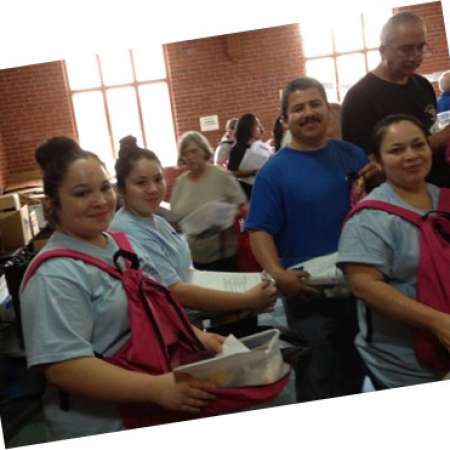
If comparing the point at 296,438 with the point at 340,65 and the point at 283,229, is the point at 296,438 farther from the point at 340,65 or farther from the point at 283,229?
the point at 340,65

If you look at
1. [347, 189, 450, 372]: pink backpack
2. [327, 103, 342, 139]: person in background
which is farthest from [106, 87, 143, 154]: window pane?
[347, 189, 450, 372]: pink backpack

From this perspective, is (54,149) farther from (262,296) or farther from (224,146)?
(262,296)

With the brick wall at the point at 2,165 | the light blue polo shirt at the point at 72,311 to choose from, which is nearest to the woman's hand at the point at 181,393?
the light blue polo shirt at the point at 72,311

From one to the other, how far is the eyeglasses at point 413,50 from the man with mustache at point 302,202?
23 cm

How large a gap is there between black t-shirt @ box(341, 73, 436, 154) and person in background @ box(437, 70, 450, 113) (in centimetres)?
2

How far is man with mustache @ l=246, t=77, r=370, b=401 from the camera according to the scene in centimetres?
127

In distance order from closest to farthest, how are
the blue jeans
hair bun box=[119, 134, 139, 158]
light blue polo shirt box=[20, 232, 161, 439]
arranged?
light blue polo shirt box=[20, 232, 161, 439]
hair bun box=[119, 134, 139, 158]
the blue jeans

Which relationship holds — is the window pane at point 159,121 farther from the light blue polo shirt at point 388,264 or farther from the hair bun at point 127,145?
the light blue polo shirt at point 388,264

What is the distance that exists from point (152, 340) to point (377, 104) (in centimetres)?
74

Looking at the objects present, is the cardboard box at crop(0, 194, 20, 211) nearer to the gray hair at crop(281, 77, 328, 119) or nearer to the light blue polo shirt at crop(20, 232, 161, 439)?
the light blue polo shirt at crop(20, 232, 161, 439)

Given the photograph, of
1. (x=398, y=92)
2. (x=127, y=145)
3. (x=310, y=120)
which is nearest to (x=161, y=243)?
(x=127, y=145)

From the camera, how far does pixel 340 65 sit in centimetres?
129

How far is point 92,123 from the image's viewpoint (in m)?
1.24

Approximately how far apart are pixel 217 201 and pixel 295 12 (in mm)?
486
